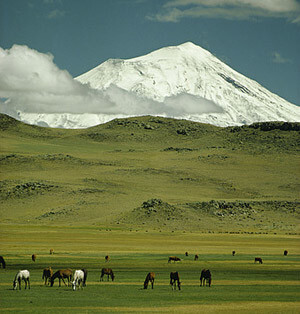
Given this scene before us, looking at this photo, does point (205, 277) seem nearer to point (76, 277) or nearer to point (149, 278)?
point (149, 278)

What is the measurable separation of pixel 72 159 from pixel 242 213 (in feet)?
235

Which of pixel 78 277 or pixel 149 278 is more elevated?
pixel 78 277

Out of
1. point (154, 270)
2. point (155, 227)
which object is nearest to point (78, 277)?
point (154, 270)

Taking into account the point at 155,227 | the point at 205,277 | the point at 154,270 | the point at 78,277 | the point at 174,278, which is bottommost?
the point at 154,270

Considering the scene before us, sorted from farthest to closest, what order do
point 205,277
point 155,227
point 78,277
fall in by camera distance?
point 155,227, point 205,277, point 78,277

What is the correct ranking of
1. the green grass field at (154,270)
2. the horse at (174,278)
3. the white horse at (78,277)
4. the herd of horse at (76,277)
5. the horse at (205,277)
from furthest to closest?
the horse at (205,277)
the horse at (174,278)
the white horse at (78,277)
the herd of horse at (76,277)
the green grass field at (154,270)

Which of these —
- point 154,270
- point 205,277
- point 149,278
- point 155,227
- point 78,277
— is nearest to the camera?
point 78,277

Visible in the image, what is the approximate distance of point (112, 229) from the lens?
94.0 metres

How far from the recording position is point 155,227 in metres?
101

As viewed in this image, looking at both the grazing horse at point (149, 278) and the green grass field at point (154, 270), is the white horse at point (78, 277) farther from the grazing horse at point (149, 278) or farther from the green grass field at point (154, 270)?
the grazing horse at point (149, 278)

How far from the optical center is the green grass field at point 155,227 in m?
31.8

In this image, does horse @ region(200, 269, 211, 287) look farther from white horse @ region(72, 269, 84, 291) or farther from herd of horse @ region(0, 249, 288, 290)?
white horse @ region(72, 269, 84, 291)

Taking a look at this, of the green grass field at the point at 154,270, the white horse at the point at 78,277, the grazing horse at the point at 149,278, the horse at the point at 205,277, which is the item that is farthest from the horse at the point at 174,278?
the white horse at the point at 78,277

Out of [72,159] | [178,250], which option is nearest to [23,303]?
[178,250]
